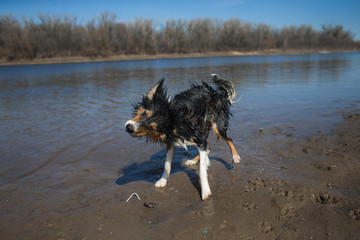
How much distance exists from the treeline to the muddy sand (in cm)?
7798

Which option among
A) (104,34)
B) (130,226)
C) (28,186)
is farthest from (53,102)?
(104,34)

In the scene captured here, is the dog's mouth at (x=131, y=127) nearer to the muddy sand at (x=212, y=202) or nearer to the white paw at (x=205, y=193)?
the muddy sand at (x=212, y=202)

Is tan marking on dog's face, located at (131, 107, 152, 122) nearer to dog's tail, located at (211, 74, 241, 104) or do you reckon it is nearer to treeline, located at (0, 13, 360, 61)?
dog's tail, located at (211, 74, 241, 104)

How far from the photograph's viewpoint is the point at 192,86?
5.53m

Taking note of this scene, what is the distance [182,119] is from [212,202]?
1.52m

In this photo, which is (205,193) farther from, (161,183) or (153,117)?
(153,117)

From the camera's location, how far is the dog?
394 centimetres

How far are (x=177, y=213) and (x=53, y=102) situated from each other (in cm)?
1209

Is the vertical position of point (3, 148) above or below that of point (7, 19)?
below

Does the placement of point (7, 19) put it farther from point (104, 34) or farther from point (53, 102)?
point (53, 102)

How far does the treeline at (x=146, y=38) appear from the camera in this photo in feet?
248

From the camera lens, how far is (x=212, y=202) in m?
4.20

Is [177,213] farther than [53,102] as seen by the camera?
No

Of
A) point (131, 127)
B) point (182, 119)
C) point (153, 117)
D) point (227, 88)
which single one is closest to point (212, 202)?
point (182, 119)
